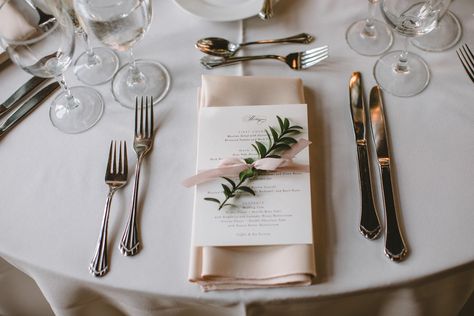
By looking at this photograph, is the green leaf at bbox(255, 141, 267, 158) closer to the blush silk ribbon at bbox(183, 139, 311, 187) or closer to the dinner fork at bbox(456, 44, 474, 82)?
the blush silk ribbon at bbox(183, 139, 311, 187)

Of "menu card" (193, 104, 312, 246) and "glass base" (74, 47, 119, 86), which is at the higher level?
"glass base" (74, 47, 119, 86)

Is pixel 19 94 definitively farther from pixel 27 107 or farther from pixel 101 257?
pixel 101 257

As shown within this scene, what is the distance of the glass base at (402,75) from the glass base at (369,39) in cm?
3

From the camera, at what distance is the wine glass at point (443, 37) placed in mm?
875

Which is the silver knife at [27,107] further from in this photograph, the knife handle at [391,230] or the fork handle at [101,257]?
the knife handle at [391,230]

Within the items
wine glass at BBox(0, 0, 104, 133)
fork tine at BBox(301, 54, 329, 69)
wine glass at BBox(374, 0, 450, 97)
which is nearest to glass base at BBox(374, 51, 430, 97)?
wine glass at BBox(374, 0, 450, 97)

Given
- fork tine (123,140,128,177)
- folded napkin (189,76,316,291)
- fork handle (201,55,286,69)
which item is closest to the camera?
folded napkin (189,76,316,291)

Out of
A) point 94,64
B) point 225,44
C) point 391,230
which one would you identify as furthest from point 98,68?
point 391,230

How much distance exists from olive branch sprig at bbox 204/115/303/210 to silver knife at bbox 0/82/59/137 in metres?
0.40

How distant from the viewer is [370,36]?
0.90m

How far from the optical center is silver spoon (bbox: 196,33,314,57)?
890 mm

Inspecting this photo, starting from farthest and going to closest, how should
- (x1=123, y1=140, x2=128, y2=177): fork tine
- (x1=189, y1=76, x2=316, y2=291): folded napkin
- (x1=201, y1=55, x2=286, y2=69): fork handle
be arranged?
(x1=201, y1=55, x2=286, y2=69): fork handle < (x1=123, y1=140, x2=128, y2=177): fork tine < (x1=189, y1=76, x2=316, y2=291): folded napkin

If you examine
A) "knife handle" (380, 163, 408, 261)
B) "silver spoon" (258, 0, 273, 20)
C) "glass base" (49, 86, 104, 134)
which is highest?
"silver spoon" (258, 0, 273, 20)

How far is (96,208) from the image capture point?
752mm
